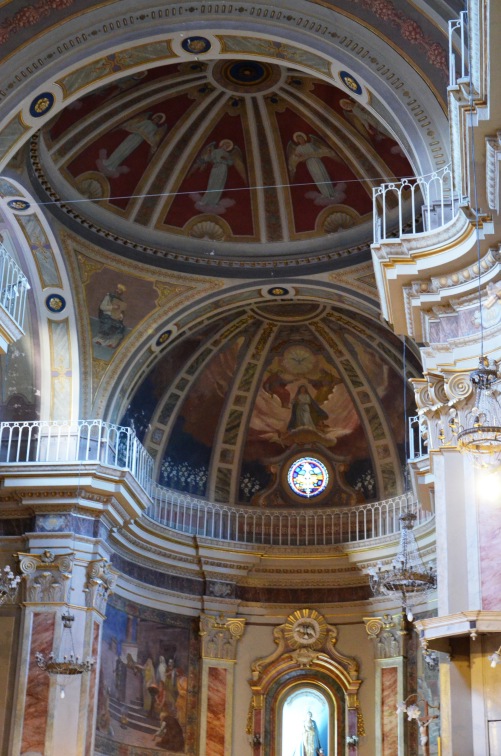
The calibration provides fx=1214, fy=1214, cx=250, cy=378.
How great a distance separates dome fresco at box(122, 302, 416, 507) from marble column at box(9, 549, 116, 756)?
154 inches

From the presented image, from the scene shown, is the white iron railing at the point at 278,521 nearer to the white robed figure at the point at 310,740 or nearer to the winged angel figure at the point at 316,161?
the white robed figure at the point at 310,740

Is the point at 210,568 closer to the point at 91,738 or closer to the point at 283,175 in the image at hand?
the point at 91,738

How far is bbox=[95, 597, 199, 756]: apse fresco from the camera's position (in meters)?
19.6

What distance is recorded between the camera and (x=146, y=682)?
2061cm

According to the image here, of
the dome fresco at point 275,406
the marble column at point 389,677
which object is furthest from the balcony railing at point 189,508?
the marble column at point 389,677

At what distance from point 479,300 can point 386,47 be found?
4.06 m

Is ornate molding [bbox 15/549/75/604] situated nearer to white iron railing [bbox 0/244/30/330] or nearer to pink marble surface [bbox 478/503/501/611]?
white iron railing [bbox 0/244/30/330]

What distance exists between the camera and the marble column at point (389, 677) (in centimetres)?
2016

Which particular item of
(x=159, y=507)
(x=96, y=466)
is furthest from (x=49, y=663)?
(x=159, y=507)

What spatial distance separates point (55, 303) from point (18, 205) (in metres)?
1.97

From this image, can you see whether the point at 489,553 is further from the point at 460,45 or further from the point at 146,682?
the point at 146,682

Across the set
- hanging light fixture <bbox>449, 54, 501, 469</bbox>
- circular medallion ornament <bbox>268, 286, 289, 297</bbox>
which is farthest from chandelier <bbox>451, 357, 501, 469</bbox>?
circular medallion ornament <bbox>268, 286, 289, 297</bbox>

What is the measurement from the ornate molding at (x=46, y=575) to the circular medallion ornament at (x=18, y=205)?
528 centimetres

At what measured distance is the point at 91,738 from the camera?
17844mm
